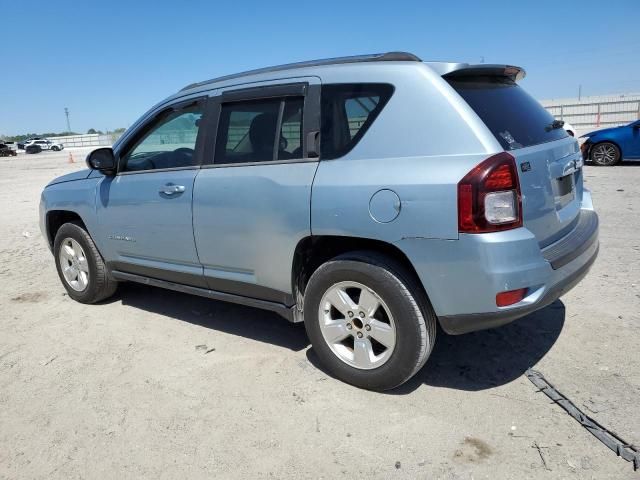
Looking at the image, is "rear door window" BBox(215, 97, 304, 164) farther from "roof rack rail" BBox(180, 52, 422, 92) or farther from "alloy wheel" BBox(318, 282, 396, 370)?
"alloy wheel" BBox(318, 282, 396, 370)

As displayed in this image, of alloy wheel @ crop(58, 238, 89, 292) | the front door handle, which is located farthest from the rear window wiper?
alloy wheel @ crop(58, 238, 89, 292)

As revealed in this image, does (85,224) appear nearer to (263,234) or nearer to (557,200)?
(263,234)

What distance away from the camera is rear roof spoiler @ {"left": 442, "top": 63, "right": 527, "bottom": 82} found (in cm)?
296

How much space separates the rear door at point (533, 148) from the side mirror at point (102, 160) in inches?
112

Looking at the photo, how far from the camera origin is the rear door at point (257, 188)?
3250 millimetres

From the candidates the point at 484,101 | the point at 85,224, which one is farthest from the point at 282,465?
the point at 85,224

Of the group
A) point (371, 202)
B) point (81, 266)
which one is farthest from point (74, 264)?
point (371, 202)

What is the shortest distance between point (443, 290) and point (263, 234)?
1229 mm

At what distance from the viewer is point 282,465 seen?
260cm

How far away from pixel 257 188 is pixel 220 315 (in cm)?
165

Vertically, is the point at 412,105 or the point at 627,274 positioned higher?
the point at 412,105

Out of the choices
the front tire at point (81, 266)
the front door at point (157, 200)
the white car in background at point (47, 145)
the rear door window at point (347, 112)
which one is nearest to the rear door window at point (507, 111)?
the rear door window at point (347, 112)

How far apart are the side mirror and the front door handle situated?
2.36 feet

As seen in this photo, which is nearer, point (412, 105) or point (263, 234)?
point (412, 105)
